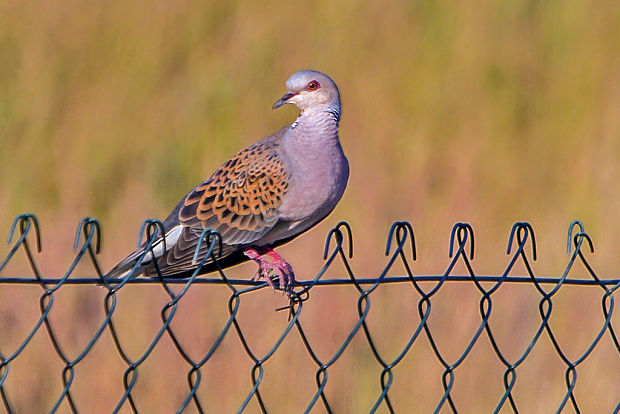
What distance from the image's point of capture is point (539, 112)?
7.48 meters

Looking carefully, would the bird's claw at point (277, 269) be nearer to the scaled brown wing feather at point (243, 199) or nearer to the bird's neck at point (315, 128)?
the scaled brown wing feather at point (243, 199)

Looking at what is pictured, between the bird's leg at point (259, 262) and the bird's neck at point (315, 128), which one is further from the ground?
the bird's neck at point (315, 128)

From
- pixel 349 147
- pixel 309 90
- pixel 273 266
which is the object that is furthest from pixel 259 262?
pixel 349 147

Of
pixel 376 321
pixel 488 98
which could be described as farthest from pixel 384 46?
pixel 376 321

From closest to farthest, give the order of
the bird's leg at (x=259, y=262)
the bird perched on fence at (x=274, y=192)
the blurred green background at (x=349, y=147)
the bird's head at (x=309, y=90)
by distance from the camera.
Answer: the bird's leg at (x=259, y=262) < the bird perched on fence at (x=274, y=192) < the bird's head at (x=309, y=90) < the blurred green background at (x=349, y=147)

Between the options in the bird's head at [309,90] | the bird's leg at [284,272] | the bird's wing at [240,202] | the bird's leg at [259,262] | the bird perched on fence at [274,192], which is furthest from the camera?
the bird's head at [309,90]

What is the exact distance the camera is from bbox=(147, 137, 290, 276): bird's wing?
4.54m

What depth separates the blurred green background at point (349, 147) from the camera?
4918 mm

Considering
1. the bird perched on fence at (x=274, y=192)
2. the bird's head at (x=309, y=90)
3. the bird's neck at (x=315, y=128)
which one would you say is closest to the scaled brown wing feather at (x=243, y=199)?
the bird perched on fence at (x=274, y=192)

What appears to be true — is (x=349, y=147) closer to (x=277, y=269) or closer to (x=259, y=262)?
(x=259, y=262)

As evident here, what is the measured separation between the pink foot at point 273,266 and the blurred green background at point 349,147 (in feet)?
1.78

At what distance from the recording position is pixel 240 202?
4660mm

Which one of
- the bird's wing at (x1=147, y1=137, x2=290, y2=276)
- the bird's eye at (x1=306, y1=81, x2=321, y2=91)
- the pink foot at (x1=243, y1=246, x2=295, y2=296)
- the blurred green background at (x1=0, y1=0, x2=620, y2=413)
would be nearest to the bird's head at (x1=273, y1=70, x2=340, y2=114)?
the bird's eye at (x1=306, y1=81, x2=321, y2=91)

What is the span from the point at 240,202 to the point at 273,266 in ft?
1.59
